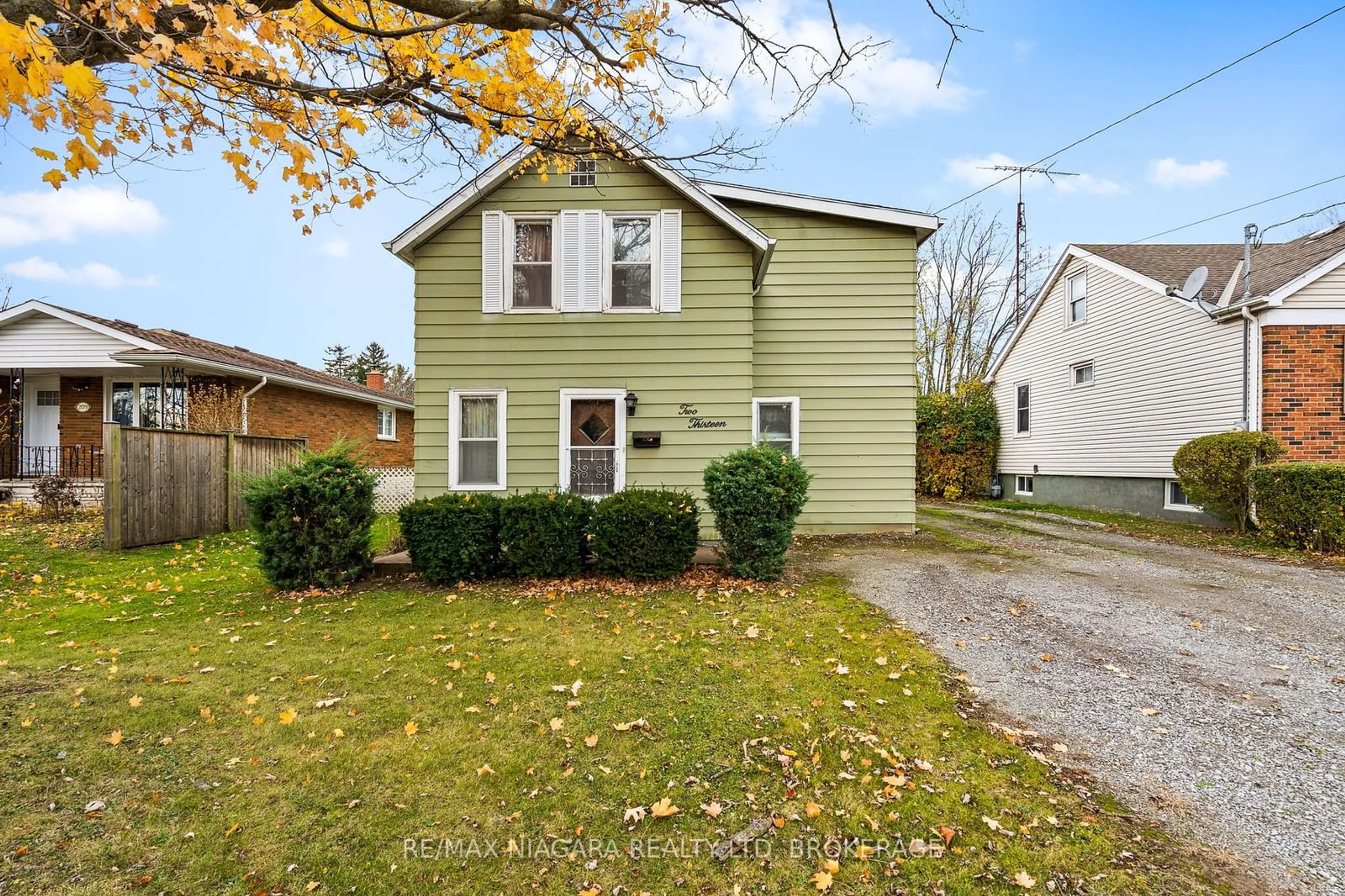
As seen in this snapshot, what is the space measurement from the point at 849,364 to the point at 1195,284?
7716mm

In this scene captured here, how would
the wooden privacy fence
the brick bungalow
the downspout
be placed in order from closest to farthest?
the wooden privacy fence < the brick bungalow < the downspout

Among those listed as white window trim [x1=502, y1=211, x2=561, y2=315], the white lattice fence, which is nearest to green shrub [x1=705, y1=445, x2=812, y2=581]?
white window trim [x1=502, y1=211, x2=561, y2=315]

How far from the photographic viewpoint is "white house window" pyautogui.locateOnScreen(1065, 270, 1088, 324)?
14859 mm

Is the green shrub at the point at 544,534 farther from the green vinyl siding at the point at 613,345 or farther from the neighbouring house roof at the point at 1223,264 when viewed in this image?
the neighbouring house roof at the point at 1223,264

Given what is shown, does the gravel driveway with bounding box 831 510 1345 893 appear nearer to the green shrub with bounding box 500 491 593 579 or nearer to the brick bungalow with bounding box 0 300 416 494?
the green shrub with bounding box 500 491 593 579

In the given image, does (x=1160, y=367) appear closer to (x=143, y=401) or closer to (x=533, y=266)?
(x=533, y=266)

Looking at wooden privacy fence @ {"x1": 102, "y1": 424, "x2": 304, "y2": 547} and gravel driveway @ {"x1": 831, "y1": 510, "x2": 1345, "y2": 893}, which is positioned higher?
wooden privacy fence @ {"x1": 102, "y1": 424, "x2": 304, "y2": 547}

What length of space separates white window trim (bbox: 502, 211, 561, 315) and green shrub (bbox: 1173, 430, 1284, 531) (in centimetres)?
1149

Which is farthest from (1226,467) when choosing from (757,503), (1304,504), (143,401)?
(143,401)

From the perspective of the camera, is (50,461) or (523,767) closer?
(523,767)

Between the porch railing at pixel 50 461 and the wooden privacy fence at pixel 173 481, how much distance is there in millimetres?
6770

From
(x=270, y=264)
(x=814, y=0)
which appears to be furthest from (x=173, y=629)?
(x=270, y=264)

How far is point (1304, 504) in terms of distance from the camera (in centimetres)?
818

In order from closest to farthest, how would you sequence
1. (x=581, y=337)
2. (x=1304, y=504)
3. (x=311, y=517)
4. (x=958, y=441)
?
(x=311, y=517), (x=1304, y=504), (x=581, y=337), (x=958, y=441)
